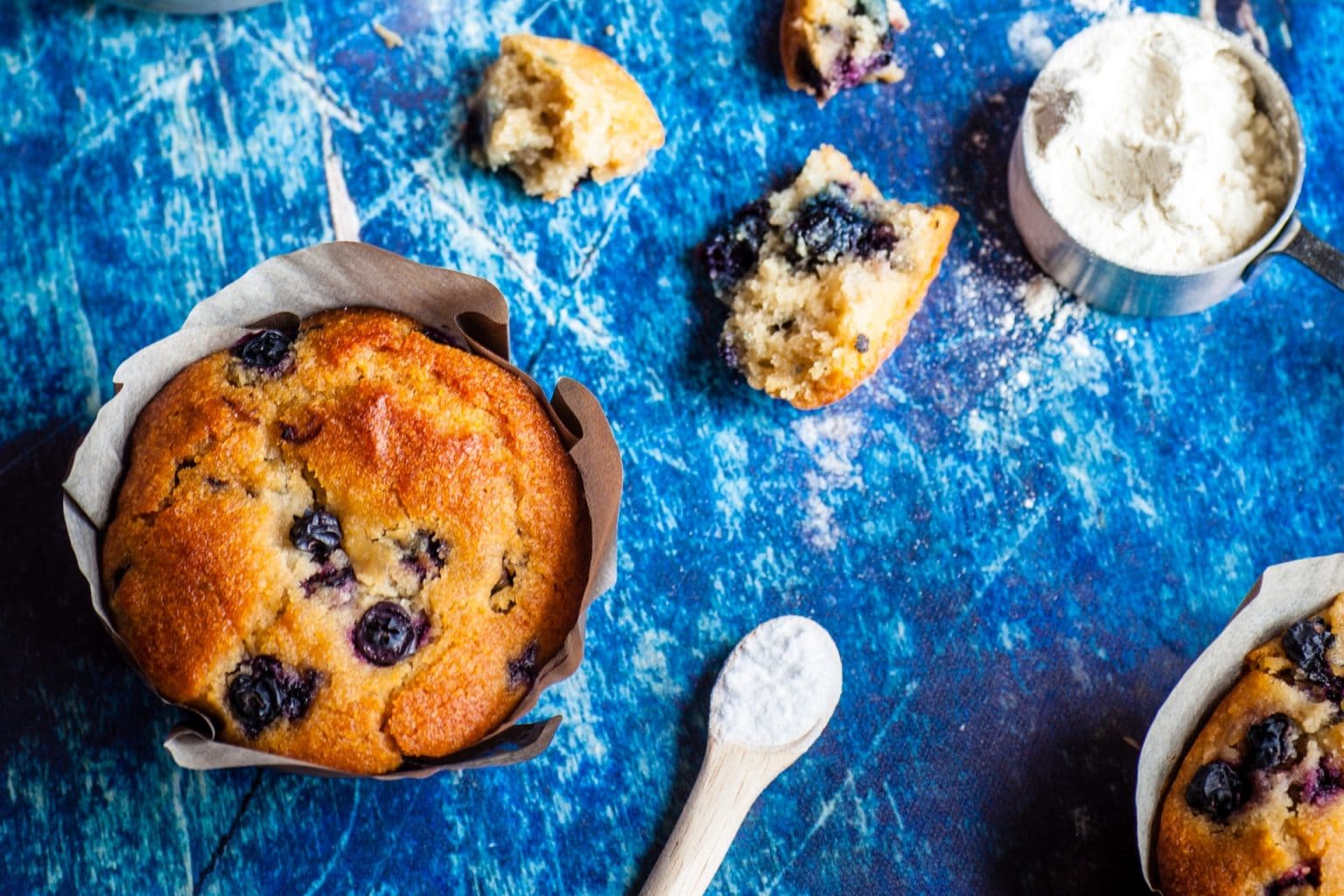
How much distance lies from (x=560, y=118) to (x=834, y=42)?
0.61 meters

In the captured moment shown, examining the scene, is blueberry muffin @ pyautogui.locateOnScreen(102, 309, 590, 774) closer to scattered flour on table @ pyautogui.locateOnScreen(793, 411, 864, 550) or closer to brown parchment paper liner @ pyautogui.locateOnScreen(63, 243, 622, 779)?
brown parchment paper liner @ pyautogui.locateOnScreen(63, 243, 622, 779)

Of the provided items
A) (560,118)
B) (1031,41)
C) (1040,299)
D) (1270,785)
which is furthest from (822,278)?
(1270,785)

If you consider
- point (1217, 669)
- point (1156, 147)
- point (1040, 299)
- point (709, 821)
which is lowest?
point (709, 821)

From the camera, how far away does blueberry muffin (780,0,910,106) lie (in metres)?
2.71

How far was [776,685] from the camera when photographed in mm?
2553

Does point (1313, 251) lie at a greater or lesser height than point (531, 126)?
lesser

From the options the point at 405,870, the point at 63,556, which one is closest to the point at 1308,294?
the point at 405,870

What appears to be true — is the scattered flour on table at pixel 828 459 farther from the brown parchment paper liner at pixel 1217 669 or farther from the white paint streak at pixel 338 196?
the white paint streak at pixel 338 196

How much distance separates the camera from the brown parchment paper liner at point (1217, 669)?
2.27m

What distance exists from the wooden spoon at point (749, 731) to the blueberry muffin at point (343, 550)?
0.47 metres

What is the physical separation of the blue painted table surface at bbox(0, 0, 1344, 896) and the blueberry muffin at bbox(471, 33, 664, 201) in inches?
2.5

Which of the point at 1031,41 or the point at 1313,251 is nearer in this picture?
the point at 1313,251

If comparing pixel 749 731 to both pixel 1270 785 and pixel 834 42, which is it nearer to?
pixel 1270 785

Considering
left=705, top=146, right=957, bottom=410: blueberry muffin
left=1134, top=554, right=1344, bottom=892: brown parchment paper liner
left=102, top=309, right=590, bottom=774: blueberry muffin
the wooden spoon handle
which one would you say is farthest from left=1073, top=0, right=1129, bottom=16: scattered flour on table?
the wooden spoon handle
